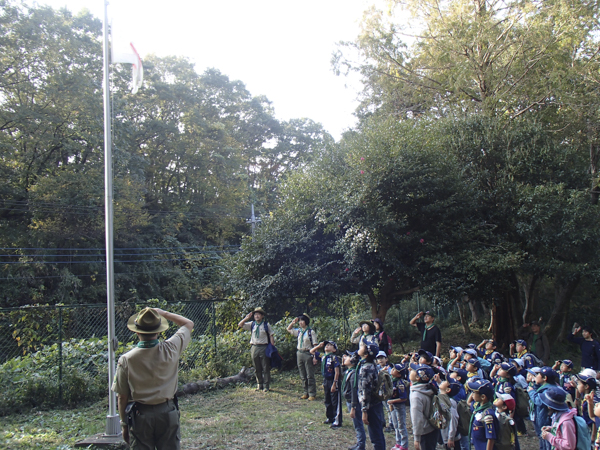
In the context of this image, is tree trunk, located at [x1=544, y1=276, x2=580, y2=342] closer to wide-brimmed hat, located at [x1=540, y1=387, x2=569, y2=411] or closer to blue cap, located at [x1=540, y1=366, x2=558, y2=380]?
blue cap, located at [x1=540, y1=366, x2=558, y2=380]

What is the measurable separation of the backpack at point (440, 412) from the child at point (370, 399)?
0.65m

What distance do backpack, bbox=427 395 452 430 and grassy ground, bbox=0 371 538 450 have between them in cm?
168

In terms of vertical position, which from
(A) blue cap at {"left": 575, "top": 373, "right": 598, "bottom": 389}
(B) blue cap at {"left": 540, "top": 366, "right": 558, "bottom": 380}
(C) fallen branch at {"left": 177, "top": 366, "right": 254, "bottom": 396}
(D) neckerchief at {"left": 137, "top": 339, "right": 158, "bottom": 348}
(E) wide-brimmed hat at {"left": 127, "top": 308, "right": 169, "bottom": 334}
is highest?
(E) wide-brimmed hat at {"left": 127, "top": 308, "right": 169, "bottom": 334}

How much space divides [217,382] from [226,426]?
3005mm

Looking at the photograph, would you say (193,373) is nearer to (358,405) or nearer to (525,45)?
(358,405)

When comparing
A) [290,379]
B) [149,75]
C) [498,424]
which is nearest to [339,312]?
[290,379]

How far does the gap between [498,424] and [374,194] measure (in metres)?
7.21

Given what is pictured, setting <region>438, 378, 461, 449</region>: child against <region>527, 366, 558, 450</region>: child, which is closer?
<region>527, 366, 558, 450</region>: child

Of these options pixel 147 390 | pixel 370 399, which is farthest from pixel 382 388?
pixel 147 390

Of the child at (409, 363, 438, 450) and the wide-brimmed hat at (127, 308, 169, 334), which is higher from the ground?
the wide-brimmed hat at (127, 308, 169, 334)

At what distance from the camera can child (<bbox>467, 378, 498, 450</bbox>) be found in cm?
500

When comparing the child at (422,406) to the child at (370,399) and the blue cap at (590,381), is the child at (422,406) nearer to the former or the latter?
the child at (370,399)

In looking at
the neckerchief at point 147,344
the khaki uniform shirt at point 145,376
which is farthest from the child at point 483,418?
the neckerchief at point 147,344

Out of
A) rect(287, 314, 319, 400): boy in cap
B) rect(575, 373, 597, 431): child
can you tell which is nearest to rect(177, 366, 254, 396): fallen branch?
rect(287, 314, 319, 400): boy in cap
